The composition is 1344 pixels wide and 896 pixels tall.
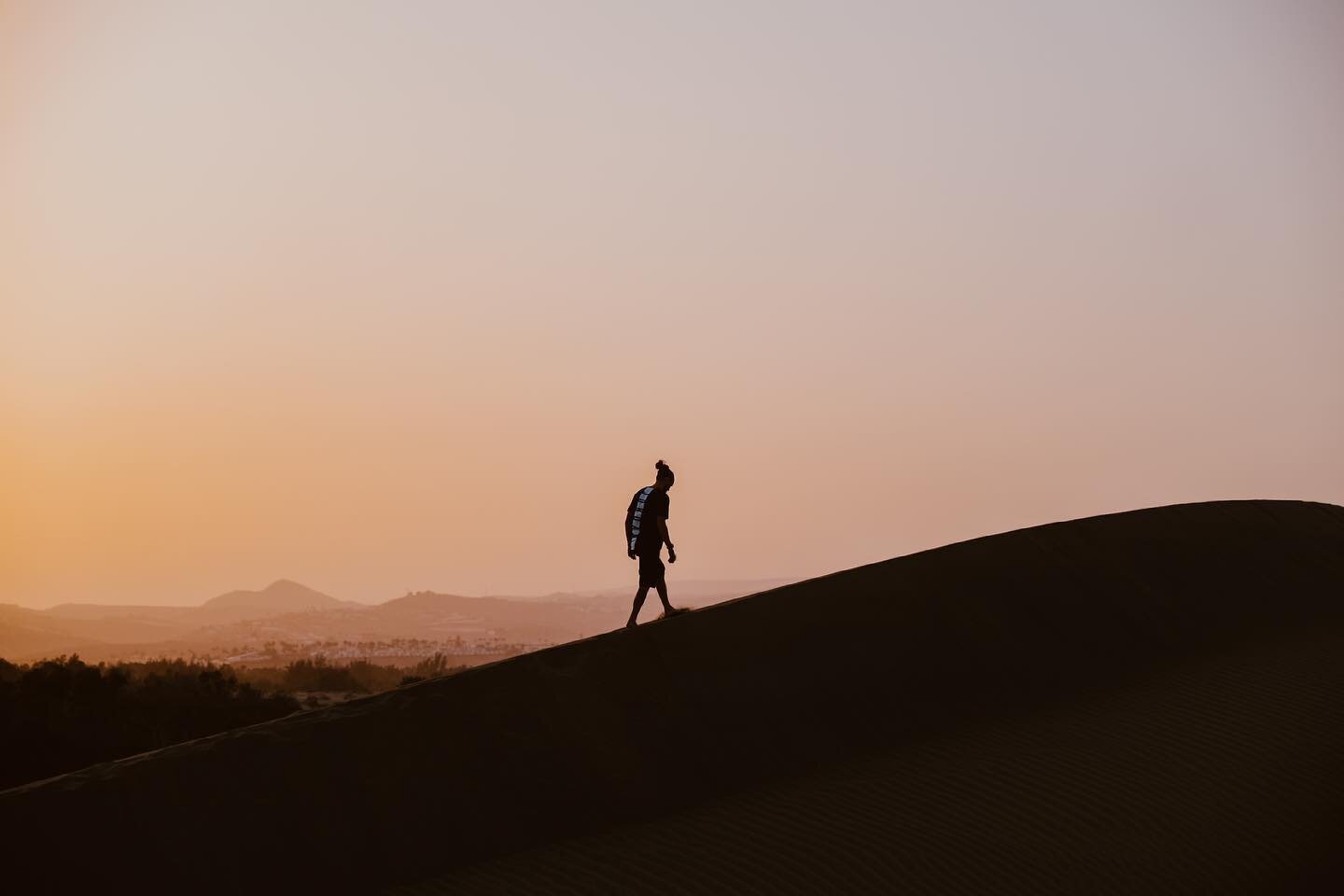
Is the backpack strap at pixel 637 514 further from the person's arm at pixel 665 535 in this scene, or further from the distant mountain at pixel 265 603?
the distant mountain at pixel 265 603

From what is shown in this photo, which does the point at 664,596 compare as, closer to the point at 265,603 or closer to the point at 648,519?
the point at 648,519

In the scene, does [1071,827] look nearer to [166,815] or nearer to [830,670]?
[830,670]

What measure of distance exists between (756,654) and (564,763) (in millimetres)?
2662

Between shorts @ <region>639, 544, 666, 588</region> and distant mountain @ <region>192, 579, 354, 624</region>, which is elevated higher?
distant mountain @ <region>192, 579, 354, 624</region>

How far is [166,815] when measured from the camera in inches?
428

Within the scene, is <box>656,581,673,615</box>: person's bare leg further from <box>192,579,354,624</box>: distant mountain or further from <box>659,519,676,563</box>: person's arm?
<box>192,579,354,624</box>: distant mountain

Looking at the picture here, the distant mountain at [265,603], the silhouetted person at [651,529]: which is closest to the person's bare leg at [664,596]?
the silhouetted person at [651,529]

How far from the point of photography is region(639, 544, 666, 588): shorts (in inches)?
588

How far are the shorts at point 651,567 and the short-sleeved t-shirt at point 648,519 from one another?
51 mm

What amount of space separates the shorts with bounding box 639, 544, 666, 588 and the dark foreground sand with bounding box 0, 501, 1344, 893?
27.8 inches

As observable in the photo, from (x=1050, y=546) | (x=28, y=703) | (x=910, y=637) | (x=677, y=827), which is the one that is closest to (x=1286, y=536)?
(x=1050, y=546)

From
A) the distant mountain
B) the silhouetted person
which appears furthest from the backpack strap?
the distant mountain

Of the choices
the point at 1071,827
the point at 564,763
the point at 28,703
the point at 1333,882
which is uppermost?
the point at 28,703

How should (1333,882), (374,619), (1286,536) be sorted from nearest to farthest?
(1333,882)
(1286,536)
(374,619)
